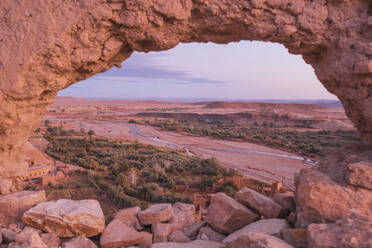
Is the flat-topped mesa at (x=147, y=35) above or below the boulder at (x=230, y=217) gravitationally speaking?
above

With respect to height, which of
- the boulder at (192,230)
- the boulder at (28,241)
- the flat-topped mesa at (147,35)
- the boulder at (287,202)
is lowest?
the boulder at (192,230)

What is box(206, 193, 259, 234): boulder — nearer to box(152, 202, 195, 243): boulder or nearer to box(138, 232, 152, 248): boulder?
box(152, 202, 195, 243): boulder

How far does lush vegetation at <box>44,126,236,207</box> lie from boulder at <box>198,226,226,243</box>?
5210 mm

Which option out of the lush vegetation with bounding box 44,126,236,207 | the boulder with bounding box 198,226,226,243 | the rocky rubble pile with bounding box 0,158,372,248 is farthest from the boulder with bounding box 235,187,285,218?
the lush vegetation with bounding box 44,126,236,207

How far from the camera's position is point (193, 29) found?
374 centimetres

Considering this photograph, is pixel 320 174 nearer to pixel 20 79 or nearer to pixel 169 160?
pixel 20 79

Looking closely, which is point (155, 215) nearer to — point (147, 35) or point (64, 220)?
point (64, 220)

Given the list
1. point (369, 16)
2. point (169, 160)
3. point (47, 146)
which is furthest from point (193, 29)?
point (47, 146)

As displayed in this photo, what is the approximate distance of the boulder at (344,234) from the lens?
90.2 inches

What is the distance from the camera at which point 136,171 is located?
13828mm

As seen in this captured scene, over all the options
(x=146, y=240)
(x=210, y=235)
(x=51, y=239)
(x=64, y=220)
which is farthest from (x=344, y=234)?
(x=51, y=239)

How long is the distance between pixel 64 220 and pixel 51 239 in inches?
10.4

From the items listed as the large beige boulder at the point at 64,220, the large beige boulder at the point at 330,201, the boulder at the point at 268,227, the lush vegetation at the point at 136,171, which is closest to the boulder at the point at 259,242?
the boulder at the point at 268,227

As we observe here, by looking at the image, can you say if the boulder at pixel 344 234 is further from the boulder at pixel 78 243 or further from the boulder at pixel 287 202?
the boulder at pixel 78 243
